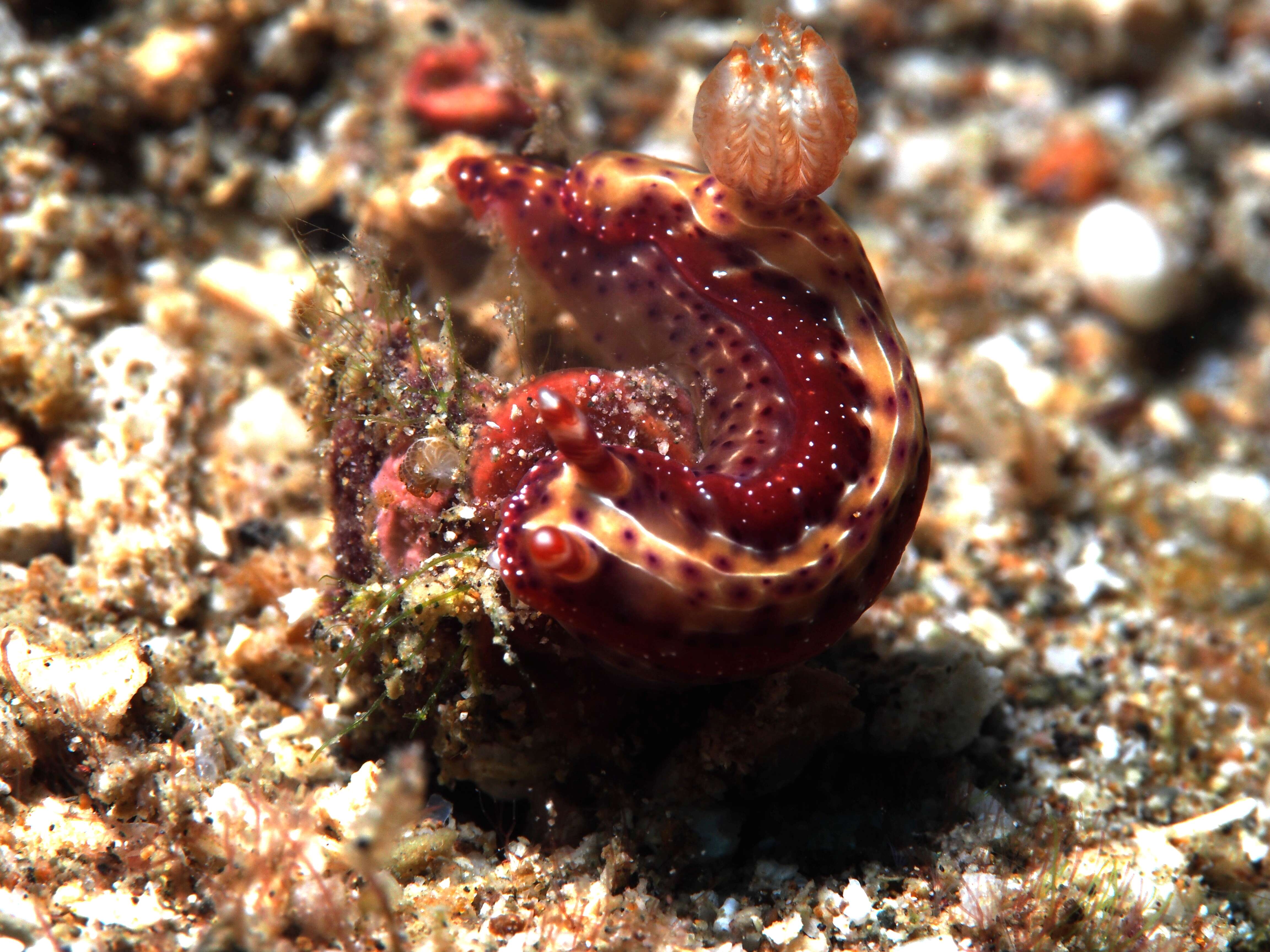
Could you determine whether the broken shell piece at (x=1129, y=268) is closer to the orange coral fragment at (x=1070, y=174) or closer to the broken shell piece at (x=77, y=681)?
the orange coral fragment at (x=1070, y=174)

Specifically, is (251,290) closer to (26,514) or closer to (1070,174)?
(26,514)

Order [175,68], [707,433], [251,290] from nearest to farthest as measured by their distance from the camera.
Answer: [707,433], [251,290], [175,68]

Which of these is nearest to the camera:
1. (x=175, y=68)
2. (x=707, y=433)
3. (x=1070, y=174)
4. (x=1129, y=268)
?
(x=707, y=433)

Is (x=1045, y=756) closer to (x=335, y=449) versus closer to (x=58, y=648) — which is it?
(x=335, y=449)

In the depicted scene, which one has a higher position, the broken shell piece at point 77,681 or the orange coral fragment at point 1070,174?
the orange coral fragment at point 1070,174

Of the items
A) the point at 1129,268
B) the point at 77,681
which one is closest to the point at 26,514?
the point at 77,681

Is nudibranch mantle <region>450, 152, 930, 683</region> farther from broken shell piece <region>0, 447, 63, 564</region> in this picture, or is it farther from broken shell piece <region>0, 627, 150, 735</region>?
broken shell piece <region>0, 447, 63, 564</region>

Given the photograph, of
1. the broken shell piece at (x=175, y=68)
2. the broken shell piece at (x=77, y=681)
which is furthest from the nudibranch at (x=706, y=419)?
the broken shell piece at (x=175, y=68)

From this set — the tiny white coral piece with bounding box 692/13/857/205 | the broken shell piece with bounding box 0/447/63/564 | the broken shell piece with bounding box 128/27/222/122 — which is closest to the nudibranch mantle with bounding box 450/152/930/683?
the tiny white coral piece with bounding box 692/13/857/205
